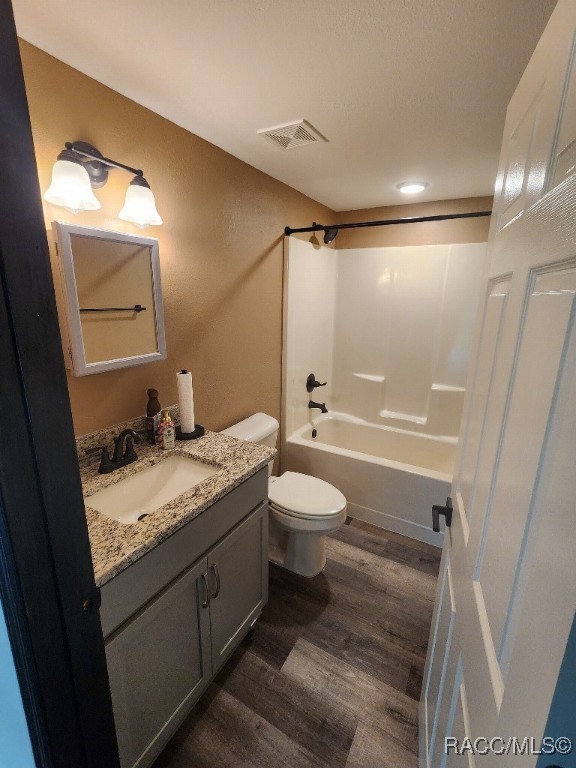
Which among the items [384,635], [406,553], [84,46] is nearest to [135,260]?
[84,46]

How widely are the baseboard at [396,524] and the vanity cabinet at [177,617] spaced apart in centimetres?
122

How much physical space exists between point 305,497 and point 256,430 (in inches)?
18.8

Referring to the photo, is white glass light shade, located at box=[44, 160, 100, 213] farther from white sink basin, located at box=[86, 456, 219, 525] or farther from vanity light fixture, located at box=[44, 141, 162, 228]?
white sink basin, located at box=[86, 456, 219, 525]

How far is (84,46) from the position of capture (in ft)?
3.41

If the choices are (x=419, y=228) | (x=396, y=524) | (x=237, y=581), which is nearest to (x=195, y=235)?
(x=237, y=581)

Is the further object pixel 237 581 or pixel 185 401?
pixel 185 401

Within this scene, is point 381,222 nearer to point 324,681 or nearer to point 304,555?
point 304,555

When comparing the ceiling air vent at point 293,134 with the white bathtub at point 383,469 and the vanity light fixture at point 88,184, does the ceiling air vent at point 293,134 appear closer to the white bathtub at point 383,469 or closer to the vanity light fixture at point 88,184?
the vanity light fixture at point 88,184

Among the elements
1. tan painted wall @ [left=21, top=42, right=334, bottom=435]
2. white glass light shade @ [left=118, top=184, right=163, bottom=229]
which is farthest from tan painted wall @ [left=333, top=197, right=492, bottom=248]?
white glass light shade @ [left=118, top=184, right=163, bottom=229]

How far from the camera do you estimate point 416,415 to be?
3006 mm

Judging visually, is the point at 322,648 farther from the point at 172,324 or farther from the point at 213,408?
the point at 172,324

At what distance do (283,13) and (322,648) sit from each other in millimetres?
2329

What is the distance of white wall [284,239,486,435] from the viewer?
2.64 metres

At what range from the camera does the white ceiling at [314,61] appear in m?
0.91
